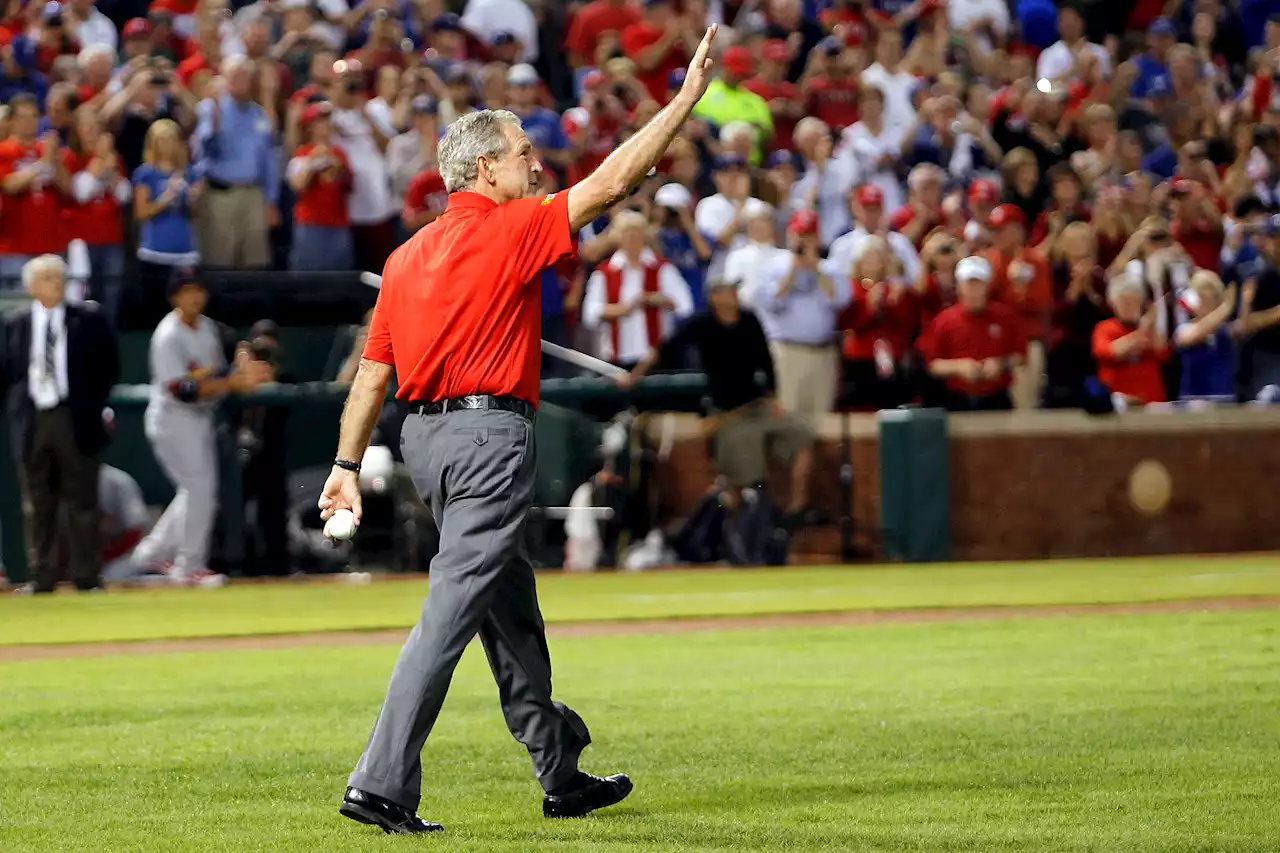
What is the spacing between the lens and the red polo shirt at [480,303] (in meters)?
6.35

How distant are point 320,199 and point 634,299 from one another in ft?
9.46

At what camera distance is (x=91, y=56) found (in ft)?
62.2

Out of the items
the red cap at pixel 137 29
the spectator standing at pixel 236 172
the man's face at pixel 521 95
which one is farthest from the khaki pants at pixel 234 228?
the man's face at pixel 521 95

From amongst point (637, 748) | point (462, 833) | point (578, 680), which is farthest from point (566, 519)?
point (462, 833)

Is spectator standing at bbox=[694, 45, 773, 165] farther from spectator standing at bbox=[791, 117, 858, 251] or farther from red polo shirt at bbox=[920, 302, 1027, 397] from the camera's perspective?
red polo shirt at bbox=[920, 302, 1027, 397]

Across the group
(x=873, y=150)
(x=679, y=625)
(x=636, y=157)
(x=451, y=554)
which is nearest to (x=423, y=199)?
(x=873, y=150)

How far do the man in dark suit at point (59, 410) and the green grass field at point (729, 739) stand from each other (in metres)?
2.31

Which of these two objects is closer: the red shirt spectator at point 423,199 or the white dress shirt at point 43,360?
the white dress shirt at point 43,360

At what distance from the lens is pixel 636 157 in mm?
6082

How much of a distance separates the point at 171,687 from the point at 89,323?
21.1 ft

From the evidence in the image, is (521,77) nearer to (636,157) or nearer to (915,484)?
(915,484)

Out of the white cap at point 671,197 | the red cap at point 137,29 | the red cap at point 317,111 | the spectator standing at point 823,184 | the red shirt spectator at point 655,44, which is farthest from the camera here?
the red shirt spectator at point 655,44

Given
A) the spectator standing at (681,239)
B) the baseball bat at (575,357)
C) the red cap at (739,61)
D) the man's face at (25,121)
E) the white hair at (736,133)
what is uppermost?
the red cap at (739,61)

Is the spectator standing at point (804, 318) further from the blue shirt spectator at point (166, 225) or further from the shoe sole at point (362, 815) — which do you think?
the shoe sole at point (362, 815)
